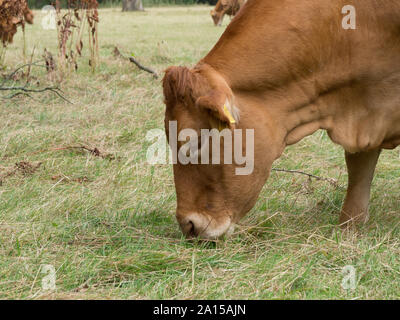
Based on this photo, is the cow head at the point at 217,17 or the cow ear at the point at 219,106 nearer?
the cow ear at the point at 219,106

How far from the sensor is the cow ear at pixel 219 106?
9.01 ft

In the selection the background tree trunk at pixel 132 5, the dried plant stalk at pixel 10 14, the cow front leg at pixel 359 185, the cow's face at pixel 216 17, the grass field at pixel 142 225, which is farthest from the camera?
the background tree trunk at pixel 132 5

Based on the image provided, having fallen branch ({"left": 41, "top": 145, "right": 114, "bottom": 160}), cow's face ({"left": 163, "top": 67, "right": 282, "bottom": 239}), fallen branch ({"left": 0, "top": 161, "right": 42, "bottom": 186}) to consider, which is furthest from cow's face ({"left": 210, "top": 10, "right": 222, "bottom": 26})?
cow's face ({"left": 163, "top": 67, "right": 282, "bottom": 239})

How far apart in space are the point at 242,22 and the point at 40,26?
44.2 feet

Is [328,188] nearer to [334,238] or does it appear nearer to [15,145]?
[334,238]

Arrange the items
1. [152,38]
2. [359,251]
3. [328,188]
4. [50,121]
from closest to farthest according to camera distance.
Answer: [359,251] → [328,188] → [50,121] → [152,38]

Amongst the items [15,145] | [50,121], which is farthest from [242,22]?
[50,121]

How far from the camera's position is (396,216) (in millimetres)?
3682

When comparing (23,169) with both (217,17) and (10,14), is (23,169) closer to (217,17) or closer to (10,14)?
(10,14)

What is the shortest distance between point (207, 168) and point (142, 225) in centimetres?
69

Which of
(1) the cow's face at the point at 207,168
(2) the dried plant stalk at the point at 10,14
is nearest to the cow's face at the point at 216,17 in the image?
(2) the dried plant stalk at the point at 10,14

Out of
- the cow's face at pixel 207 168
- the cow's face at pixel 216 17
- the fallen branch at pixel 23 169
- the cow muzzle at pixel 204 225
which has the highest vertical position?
the cow's face at pixel 216 17

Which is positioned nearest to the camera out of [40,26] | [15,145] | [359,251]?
[359,251]

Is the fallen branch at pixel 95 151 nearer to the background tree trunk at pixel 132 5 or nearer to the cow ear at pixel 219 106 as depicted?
the cow ear at pixel 219 106
